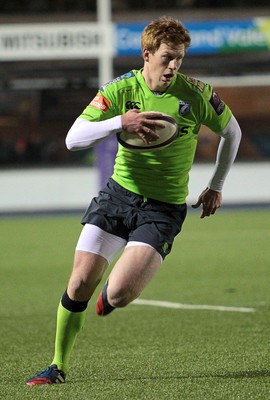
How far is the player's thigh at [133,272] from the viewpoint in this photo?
6578 millimetres

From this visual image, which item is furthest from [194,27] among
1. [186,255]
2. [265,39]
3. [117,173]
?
[117,173]

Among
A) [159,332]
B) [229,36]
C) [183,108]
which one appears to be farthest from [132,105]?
[229,36]

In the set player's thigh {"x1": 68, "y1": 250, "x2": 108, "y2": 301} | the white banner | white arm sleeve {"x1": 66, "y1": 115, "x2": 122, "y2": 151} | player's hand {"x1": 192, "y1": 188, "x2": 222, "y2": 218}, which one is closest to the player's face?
white arm sleeve {"x1": 66, "y1": 115, "x2": 122, "y2": 151}

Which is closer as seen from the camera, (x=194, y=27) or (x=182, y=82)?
(x=182, y=82)

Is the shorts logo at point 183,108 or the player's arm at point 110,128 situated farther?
the shorts logo at point 183,108

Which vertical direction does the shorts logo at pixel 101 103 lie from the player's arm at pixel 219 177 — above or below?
above

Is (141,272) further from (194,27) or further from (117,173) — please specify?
(194,27)

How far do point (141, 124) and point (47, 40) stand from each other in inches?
731

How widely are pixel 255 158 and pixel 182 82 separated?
18.2 meters

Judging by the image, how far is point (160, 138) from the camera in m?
6.48

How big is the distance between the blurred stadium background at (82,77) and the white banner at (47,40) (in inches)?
0.8

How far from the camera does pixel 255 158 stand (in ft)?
81.7

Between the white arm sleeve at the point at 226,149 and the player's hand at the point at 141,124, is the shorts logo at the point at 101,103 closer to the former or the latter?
the player's hand at the point at 141,124

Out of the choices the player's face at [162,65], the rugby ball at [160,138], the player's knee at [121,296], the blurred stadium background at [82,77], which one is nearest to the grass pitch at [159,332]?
the player's knee at [121,296]
